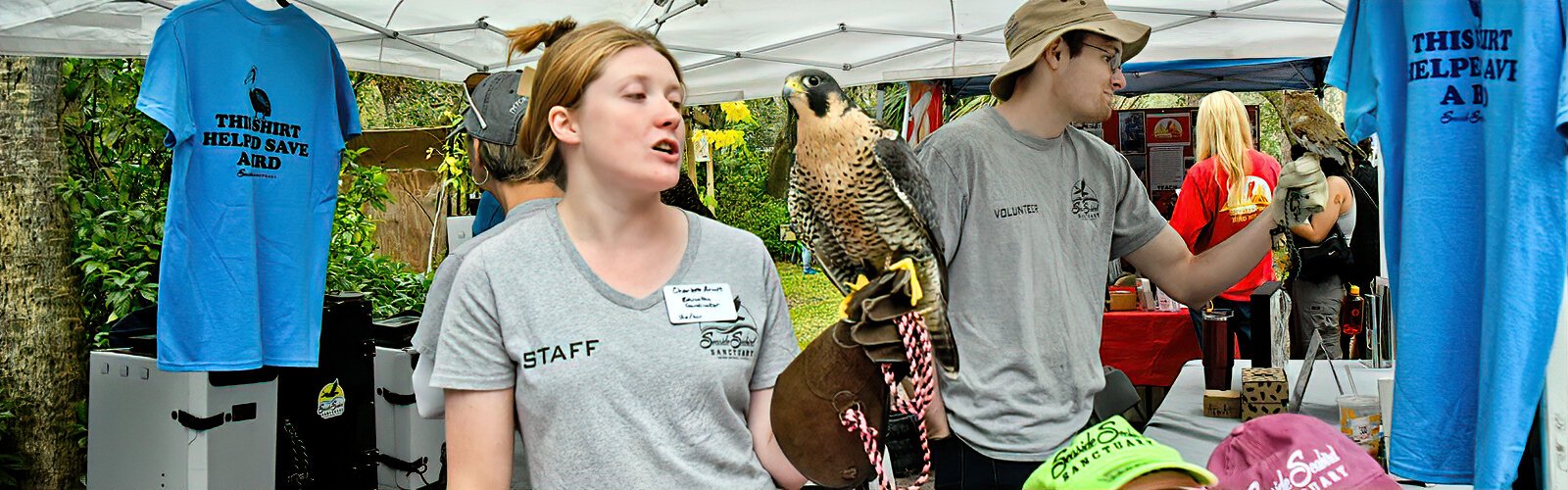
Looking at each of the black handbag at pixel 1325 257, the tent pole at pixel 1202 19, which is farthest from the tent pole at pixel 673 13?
the black handbag at pixel 1325 257

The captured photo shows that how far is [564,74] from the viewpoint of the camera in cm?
153

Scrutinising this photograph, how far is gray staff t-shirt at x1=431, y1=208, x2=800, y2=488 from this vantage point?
146cm

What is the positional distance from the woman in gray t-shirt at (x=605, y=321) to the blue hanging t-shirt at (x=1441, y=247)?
3.76 feet

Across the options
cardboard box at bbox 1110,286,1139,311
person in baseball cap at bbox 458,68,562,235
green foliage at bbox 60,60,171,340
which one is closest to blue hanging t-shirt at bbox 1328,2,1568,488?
person in baseball cap at bbox 458,68,562,235

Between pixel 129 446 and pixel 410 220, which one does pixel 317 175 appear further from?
pixel 410 220

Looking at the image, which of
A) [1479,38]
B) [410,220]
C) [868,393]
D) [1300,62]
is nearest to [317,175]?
[868,393]

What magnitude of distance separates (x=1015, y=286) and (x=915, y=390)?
911 mm

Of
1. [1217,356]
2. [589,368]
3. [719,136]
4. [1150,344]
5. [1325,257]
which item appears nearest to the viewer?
[589,368]

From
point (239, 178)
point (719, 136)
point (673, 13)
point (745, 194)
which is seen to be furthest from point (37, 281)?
point (745, 194)

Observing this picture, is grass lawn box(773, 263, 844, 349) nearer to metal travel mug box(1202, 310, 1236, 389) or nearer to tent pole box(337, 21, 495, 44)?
tent pole box(337, 21, 495, 44)

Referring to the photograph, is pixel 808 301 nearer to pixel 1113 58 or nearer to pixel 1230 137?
pixel 1230 137

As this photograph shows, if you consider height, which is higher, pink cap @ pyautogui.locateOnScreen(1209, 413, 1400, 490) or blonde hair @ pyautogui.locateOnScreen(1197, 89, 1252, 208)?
blonde hair @ pyautogui.locateOnScreen(1197, 89, 1252, 208)

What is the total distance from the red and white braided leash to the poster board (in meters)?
6.48

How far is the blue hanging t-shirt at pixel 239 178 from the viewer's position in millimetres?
3232
